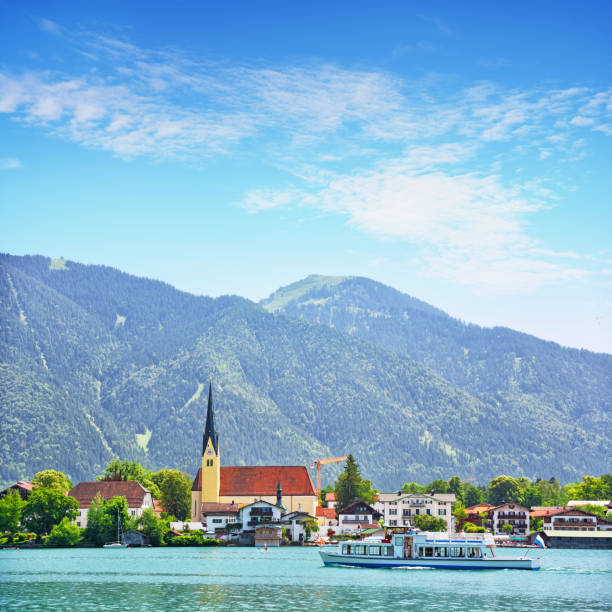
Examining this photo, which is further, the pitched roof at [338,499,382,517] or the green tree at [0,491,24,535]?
the pitched roof at [338,499,382,517]

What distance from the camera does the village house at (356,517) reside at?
188000 mm

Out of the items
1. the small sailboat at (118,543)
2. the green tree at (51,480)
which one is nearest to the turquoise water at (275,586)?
the small sailboat at (118,543)

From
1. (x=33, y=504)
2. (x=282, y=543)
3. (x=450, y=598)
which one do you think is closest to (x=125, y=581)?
(x=450, y=598)

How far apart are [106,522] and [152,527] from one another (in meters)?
8.74

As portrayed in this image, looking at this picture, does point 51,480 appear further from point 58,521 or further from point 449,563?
point 449,563

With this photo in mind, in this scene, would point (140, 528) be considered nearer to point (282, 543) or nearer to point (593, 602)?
point (282, 543)

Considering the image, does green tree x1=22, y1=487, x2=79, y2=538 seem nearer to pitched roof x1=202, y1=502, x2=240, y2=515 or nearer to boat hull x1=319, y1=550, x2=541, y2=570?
pitched roof x1=202, y1=502, x2=240, y2=515

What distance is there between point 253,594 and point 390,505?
127824 mm

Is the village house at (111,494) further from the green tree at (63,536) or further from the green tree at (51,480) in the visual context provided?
the green tree at (63,536)

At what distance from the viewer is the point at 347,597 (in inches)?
2857

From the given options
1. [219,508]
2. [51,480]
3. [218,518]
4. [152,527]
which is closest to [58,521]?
[152,527]

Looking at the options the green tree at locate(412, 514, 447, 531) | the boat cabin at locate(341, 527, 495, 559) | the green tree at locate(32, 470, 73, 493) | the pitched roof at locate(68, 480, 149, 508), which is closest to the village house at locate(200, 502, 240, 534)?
the pitched roof at locate(68, 480, 149, 508)

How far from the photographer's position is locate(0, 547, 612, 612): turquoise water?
220 ft

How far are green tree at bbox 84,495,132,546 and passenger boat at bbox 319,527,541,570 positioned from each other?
4948cm
